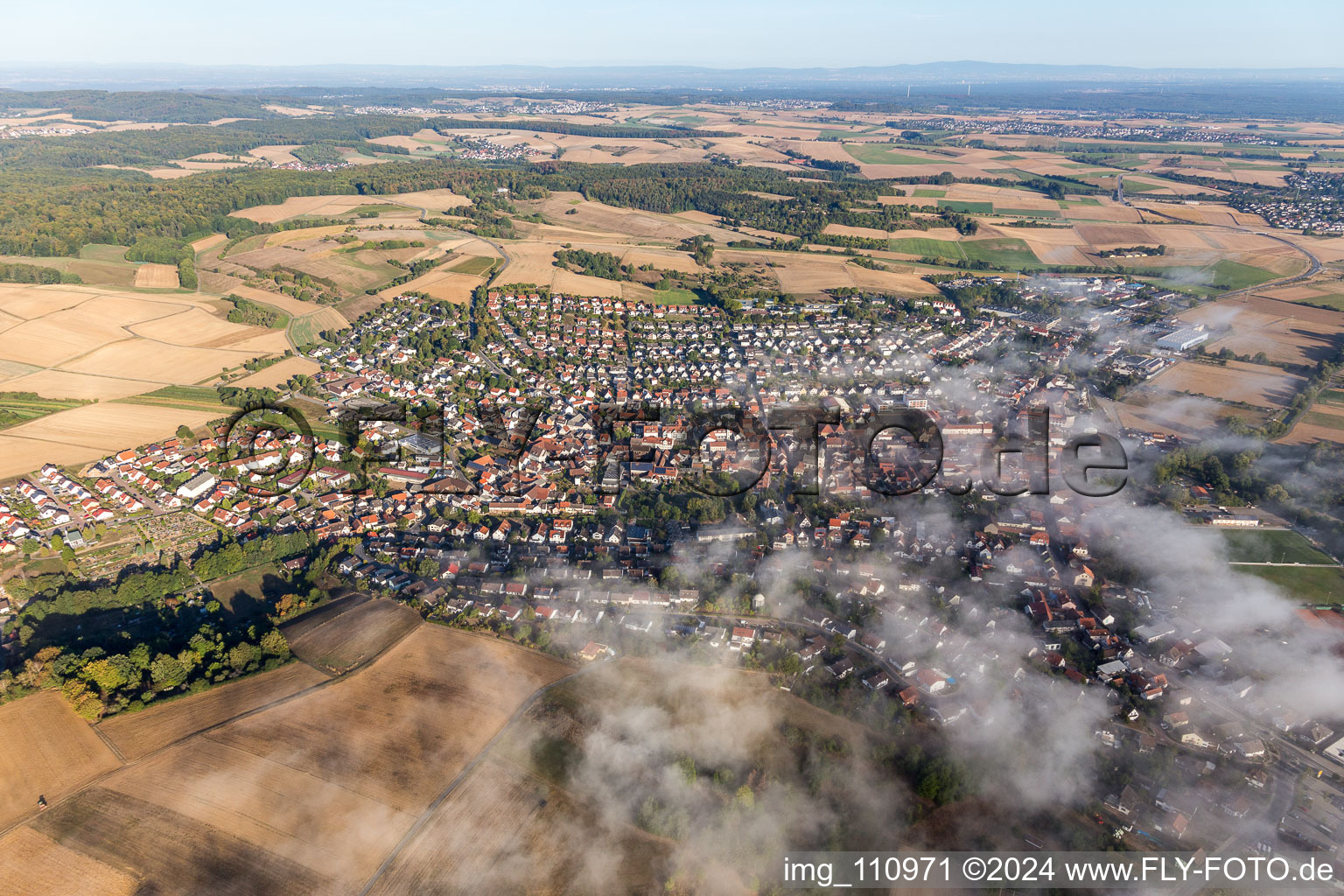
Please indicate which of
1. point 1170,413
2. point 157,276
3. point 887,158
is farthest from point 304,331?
point 887,158

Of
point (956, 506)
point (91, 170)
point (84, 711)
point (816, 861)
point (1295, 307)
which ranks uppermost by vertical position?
point (91, 170)

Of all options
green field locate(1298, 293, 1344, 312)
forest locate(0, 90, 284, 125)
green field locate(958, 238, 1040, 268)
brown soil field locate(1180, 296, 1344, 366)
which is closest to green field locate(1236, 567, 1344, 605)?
brown soil field locate(1180, 296, 1344, 366)

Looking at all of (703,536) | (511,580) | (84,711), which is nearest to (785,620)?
→ (703,536)

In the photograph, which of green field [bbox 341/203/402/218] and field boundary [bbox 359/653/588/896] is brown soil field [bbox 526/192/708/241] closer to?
green field [bbox 341/203/402/218]

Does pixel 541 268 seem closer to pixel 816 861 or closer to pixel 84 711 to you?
pixel 84 711

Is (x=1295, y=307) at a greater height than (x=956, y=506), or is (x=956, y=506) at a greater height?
(x=1295, y=307)

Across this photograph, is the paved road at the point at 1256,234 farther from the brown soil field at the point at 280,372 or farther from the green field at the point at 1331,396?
the brown soil field at the point at 280,372

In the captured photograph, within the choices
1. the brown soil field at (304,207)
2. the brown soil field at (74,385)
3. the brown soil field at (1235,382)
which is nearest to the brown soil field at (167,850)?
the brown soil field at (74,385)
